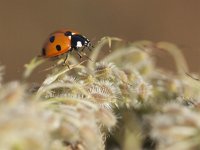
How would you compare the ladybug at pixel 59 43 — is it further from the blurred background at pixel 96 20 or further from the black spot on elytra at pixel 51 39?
the blurred background at pixel 96 20

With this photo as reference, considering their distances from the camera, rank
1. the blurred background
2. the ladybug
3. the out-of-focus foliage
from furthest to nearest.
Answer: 1. the blurred background
2. the ladybug
3. the out-of-focus foliage

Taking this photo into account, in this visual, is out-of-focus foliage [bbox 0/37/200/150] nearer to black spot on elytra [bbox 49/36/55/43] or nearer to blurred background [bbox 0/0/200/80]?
black spot on elytra [bbox 49/36/55/43]

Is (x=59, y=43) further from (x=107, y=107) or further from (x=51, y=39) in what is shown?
(x=107, y=107)

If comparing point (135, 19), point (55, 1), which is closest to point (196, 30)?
point (135, 19)

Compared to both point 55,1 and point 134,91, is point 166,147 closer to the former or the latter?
point 134,91

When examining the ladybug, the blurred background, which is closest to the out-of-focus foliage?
the ladybug
